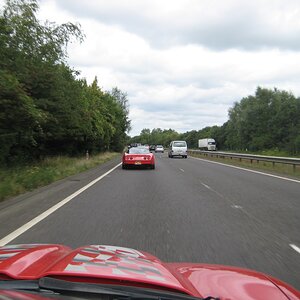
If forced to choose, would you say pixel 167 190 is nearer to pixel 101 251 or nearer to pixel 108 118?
pixel 101 251

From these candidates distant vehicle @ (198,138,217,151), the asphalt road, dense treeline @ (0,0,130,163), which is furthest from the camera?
distant vehicle @ (198,138,217,151)

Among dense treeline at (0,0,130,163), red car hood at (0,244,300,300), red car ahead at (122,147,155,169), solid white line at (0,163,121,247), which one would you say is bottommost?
solid white line at (0,163,121,247)

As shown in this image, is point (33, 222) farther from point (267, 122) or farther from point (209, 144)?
point (267, 122)

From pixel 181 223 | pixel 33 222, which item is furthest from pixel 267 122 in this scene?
pixel 33 222

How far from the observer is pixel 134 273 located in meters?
2.70

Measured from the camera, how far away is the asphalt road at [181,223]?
246 inches

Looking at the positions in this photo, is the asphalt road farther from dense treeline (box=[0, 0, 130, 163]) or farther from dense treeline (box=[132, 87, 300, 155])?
dense treeline (box=[132, 87, 300, 155])

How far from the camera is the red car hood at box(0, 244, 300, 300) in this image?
2.61 m

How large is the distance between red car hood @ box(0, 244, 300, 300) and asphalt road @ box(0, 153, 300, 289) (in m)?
2.11

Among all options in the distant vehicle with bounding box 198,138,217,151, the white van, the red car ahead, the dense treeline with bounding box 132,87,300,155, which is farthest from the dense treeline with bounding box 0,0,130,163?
the distant vehicle with bounding box 198,138,217,151

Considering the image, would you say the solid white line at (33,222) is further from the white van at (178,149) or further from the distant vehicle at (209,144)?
the distant vehicle at (209,144)

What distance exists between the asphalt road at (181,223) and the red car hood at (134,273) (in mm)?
2107

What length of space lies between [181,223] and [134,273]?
19.9 feet

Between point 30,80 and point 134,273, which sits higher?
point 30,80
